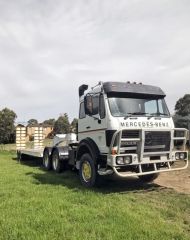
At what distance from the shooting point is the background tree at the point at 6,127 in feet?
201

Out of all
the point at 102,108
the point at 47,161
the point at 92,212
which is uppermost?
the point at 102,108

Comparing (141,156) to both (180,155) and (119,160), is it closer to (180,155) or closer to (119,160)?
(119,160)

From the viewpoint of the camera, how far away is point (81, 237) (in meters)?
5.02

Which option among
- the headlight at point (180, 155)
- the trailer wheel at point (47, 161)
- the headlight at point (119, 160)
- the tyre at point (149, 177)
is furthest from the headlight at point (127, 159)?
the trailer wheel at point (47, 161)

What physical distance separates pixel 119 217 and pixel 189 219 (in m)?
1.25

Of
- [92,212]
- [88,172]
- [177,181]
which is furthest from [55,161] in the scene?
[92,212]

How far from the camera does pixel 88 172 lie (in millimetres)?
9438

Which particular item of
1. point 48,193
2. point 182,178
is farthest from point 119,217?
point 182,178

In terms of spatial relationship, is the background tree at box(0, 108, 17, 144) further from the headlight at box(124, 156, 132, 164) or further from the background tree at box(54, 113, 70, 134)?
the headlight at box(124, 156, 132, 164)

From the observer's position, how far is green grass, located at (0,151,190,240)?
5207 millimetres

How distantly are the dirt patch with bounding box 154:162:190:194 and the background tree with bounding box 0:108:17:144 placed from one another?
2030 inches

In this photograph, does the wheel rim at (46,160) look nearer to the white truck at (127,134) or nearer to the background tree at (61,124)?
the white truck at (127,134)

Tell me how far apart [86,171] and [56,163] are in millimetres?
3645

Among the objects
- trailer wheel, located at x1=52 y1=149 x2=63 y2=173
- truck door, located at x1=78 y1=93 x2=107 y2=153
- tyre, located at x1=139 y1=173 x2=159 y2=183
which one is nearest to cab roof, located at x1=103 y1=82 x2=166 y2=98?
truck door, located at x1=78 y1=93 x2=107 y2=153
